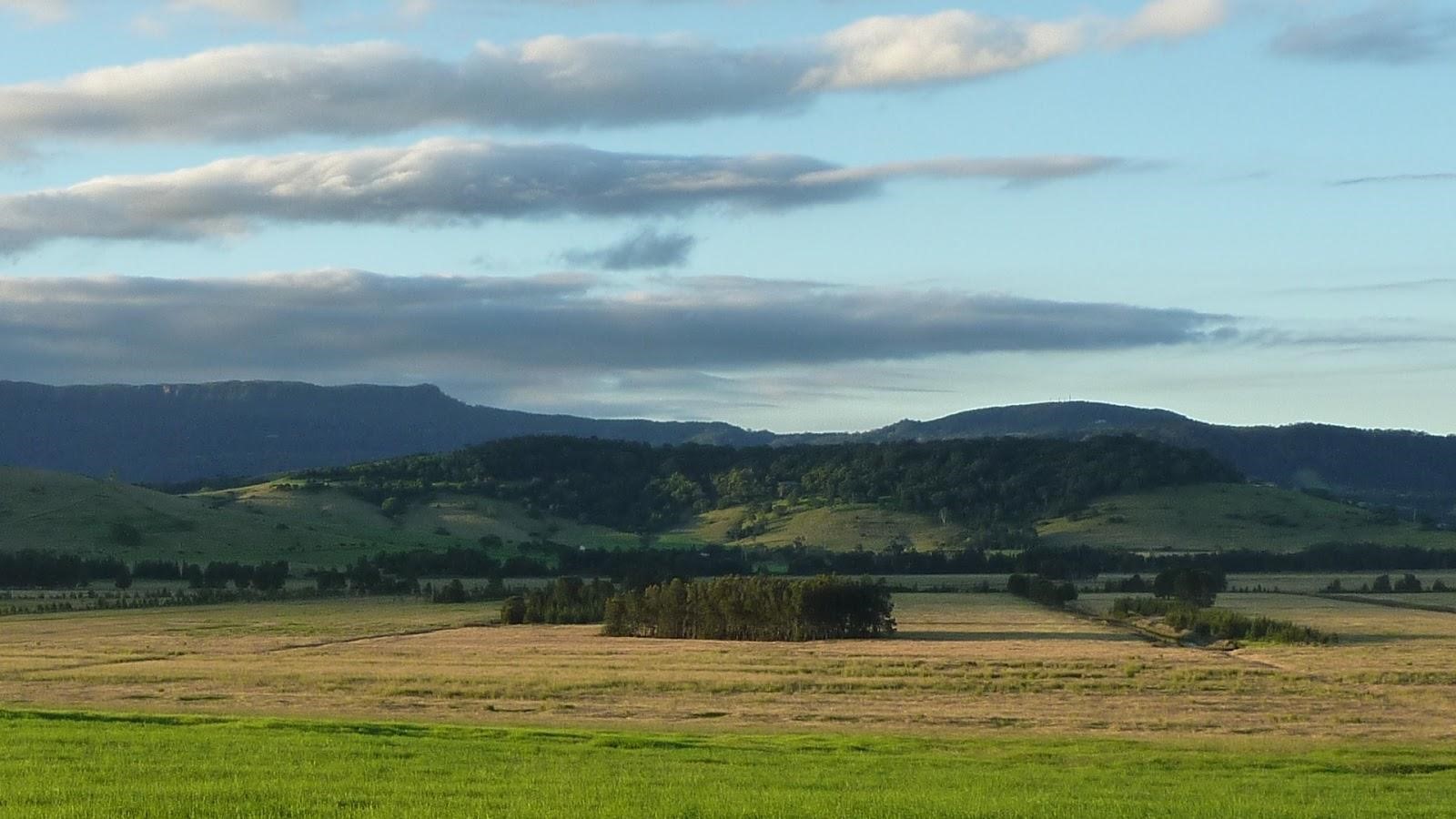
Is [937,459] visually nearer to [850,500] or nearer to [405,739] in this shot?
[850,500]

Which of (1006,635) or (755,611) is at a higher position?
(755,611)

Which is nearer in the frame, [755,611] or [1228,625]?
[1228,625]

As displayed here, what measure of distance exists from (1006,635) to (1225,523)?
110763 millimetres

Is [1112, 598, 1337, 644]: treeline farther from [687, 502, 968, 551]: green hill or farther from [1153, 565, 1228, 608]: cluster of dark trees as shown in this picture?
[687, 502, 968, 551]: green hill

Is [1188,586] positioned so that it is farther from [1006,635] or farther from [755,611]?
[755,611]

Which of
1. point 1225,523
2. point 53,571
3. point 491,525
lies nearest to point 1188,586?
point 53,571

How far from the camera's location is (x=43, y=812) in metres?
19.9

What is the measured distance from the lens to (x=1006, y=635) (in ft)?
228

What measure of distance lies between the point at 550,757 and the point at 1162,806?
400 inches

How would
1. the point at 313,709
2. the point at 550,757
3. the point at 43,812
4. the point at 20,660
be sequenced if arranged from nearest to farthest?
the point at 43,812
the point at 550,757
the point at 313,709
the point at 20,660

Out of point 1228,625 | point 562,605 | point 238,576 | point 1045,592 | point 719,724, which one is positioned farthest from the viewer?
point 238,576

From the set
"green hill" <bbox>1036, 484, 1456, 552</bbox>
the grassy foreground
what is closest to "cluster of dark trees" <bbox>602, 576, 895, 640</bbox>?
the grassy foreground

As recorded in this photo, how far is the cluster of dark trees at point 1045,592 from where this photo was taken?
10156 cm

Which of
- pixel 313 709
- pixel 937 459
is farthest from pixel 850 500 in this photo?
pixel 313 709
